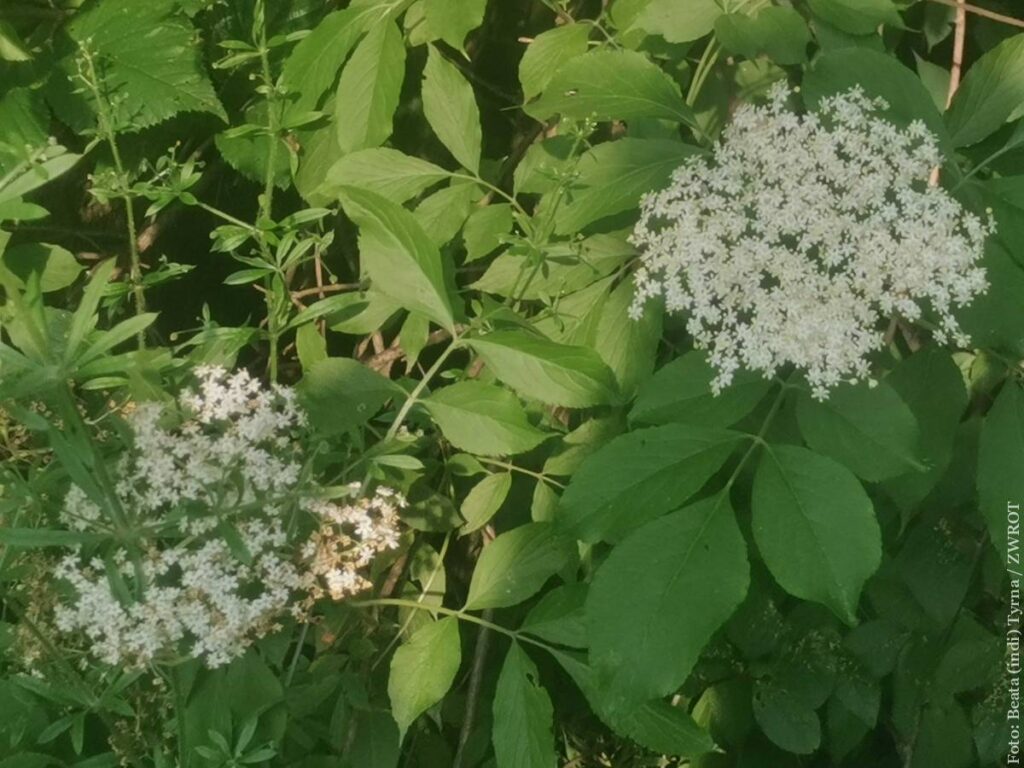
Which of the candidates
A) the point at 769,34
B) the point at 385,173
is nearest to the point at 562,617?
the point at 385,173

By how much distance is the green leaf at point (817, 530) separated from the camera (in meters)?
0.87

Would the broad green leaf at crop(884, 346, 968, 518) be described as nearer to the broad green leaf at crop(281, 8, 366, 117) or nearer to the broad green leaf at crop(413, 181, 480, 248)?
the broad green leaf at crop(413, 181, 480, 248)

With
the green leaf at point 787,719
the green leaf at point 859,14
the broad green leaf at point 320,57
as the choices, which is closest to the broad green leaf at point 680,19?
the green leaf at point 859,14

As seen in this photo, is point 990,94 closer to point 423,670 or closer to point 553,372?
point 553,372

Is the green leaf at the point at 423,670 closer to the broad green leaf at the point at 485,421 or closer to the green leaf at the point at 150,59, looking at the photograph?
the broad green leaf at the point at 485,421

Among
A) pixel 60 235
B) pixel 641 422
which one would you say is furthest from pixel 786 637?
pixel 60 235

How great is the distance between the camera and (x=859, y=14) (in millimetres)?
1103

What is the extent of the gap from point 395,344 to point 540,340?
51cm

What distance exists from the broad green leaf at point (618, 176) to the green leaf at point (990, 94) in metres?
0.26

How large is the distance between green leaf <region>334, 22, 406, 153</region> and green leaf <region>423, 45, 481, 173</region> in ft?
0.12

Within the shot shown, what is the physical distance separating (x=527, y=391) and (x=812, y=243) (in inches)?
10.9

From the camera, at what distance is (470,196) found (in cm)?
128

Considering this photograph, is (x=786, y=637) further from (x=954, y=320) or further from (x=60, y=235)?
(x=60, y=235)

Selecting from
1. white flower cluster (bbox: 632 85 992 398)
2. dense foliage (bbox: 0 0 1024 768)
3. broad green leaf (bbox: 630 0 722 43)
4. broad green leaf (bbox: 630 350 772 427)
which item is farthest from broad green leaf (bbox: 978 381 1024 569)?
broad green leaf (bbox: 630 0 722 43)
